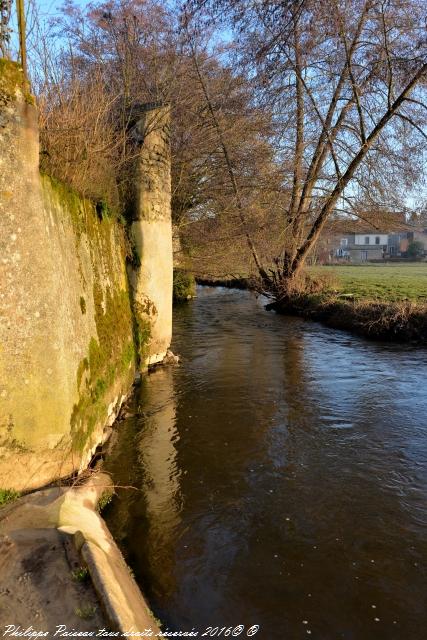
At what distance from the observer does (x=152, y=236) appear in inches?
401

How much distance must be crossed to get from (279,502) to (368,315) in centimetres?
1130

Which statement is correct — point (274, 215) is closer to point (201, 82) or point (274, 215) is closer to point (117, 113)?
point (201, 82)

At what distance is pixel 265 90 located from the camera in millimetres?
17359

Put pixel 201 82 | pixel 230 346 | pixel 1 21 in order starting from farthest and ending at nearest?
pixel 201 82 < pixel 230 346 < pixel 1 21

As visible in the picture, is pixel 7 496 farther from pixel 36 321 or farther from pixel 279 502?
pixel 279 502

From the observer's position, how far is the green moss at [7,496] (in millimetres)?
4148

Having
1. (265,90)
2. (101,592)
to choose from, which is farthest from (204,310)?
(101,592)

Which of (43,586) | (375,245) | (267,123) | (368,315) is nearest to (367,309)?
(368,315)

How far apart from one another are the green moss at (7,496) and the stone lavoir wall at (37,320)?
0.05 meters

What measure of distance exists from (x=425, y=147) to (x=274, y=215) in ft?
19.2

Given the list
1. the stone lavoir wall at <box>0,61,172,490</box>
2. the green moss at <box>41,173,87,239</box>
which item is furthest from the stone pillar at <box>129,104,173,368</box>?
the stone lavoir wall at <box>0,61,172,490</box>

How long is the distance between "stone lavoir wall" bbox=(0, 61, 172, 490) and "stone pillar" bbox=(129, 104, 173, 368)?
3.81 meters

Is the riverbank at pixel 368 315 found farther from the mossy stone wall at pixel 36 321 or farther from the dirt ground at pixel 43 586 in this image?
the dirt ground at pixel 43 586

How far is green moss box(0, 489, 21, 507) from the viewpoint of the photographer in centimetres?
415
